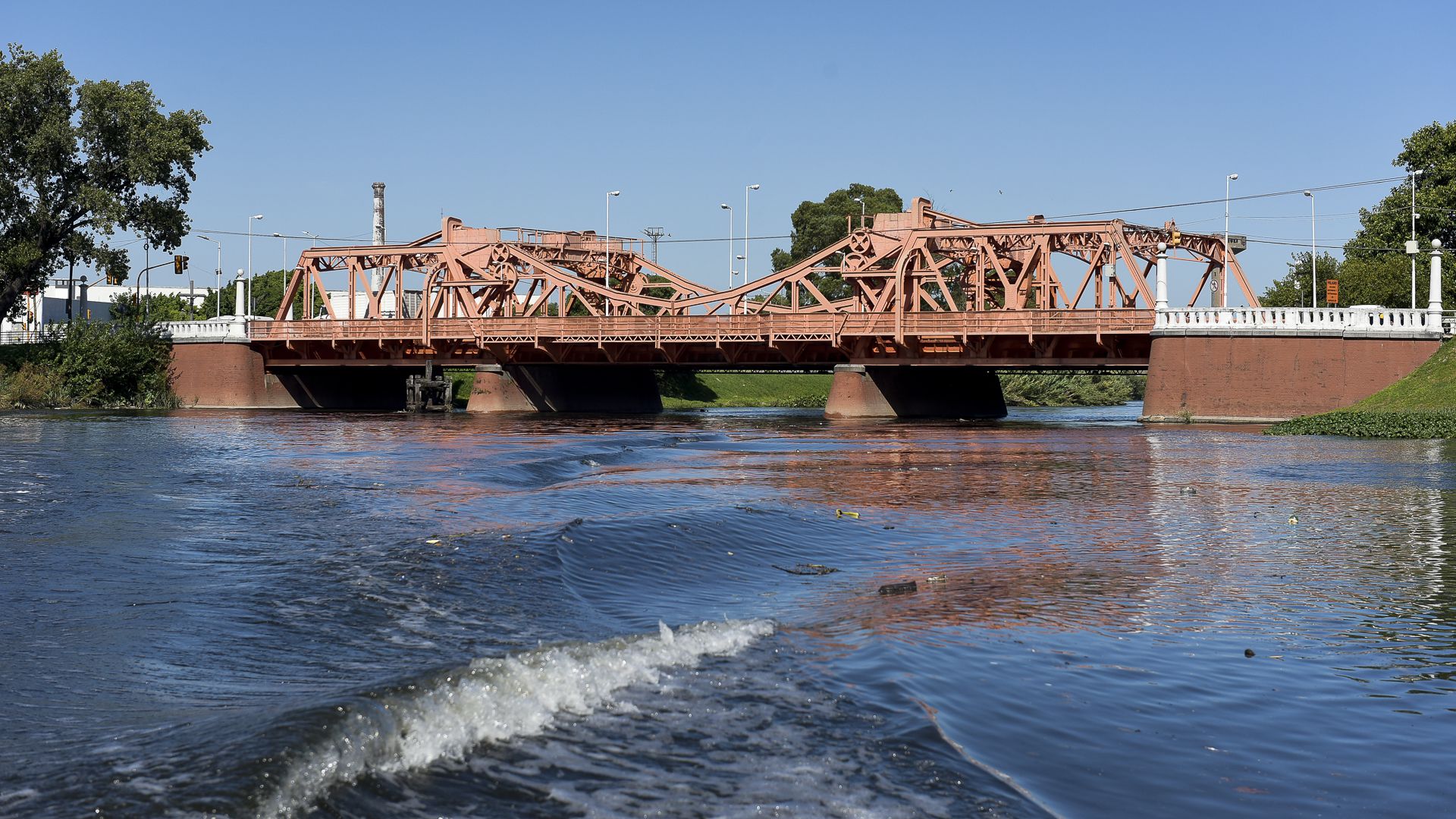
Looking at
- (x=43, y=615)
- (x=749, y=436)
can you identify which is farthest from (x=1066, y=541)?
(x=749, y=436)

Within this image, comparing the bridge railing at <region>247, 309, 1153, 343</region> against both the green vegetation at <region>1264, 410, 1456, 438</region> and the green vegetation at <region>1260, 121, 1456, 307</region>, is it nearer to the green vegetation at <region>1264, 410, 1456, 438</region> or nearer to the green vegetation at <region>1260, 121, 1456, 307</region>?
the green vegetation at <region>1264, 410, 1456, 438</region>

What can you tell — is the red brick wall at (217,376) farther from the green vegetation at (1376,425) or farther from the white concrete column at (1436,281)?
the white concrete column at (1436,281)

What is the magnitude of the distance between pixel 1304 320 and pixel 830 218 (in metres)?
70.9

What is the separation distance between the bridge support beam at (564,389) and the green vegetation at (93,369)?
1860 centimetres

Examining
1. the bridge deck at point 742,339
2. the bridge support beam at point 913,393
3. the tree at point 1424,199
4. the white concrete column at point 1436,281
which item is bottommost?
the bridge support beam at point 913,393

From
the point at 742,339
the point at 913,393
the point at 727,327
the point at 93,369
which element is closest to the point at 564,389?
the point at 727,327

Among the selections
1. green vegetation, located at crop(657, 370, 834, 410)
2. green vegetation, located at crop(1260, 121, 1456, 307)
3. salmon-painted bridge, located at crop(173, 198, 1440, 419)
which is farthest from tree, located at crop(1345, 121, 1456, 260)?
green vegetation, located at crop(657, 370, 834, 410)

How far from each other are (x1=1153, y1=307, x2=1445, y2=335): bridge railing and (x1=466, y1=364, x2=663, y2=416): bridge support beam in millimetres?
31749

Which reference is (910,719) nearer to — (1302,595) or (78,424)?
(1302,595)

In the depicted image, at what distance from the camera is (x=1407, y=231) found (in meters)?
84.7

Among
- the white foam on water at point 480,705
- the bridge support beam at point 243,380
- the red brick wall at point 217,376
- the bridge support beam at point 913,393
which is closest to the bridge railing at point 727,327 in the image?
the red brick wall at point 217,376

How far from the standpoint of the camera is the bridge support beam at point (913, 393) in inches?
2665

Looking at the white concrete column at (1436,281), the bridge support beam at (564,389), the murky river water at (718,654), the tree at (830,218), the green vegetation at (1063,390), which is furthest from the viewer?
the tree at (830,218)

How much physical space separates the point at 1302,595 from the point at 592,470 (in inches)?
734
